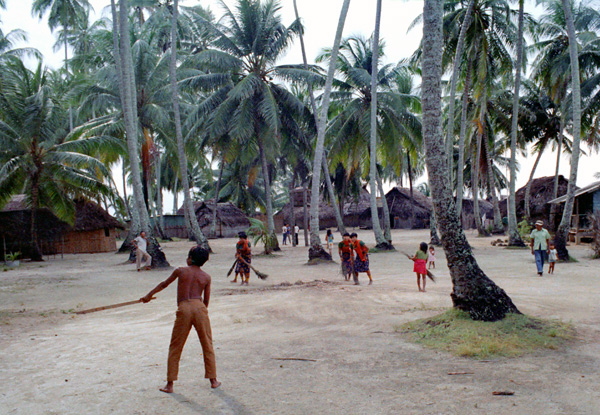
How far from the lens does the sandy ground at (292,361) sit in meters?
4.00

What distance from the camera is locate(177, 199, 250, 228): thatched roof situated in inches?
1538

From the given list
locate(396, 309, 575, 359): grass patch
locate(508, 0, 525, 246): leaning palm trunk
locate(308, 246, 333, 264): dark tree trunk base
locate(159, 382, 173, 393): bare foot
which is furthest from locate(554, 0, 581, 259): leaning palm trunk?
locate(159, 382, 173, 393): bare foot

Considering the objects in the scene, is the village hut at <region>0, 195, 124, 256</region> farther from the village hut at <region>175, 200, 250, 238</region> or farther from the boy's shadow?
the boy's shadow

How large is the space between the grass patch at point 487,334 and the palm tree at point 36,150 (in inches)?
666

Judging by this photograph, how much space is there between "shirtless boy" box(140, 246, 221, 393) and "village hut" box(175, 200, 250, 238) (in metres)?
34.3

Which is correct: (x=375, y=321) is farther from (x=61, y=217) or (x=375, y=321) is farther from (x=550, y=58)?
(x=550, y=58)

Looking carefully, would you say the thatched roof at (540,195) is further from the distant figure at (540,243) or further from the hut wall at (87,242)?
the hut wall at (87,242)

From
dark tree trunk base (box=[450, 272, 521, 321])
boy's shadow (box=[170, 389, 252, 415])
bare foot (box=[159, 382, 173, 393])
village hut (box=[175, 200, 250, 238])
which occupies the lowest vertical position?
boy's shadow (box=[170, 389, 252, 415])

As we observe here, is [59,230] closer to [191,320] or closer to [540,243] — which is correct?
[540,243]

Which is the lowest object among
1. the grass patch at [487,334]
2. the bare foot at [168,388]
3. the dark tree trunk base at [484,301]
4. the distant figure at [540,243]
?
the bare foot at [168,388]

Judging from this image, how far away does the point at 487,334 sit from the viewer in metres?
5.61

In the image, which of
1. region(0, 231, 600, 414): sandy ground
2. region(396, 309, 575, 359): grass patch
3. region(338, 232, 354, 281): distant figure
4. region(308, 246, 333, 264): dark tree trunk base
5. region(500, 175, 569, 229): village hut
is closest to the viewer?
region(0, 231, 600, 414): sandy ground

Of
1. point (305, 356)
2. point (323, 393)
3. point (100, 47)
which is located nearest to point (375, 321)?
point (305, 356)

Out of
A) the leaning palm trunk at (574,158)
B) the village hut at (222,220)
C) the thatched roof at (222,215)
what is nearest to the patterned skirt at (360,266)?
the leaning palm trunk at (574,158)
